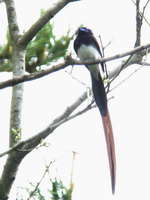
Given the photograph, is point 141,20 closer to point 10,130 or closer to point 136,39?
point 136,39

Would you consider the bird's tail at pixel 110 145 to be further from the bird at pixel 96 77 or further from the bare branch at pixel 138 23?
the bare branch at pixel 138 23

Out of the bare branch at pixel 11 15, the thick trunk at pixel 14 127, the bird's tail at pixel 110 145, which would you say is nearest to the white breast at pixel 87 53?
the bird's tail at pixel 110 145

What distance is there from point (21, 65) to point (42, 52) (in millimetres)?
242

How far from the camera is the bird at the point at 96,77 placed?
4.08m

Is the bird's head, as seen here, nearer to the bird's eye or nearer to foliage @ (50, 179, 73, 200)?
the bird's eye

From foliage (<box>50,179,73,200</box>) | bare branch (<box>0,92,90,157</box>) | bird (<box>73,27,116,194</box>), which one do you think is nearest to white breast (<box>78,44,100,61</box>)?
bird (<box>73,27,116,194</box>)

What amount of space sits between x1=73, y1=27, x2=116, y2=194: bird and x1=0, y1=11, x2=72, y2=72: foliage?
0.26m

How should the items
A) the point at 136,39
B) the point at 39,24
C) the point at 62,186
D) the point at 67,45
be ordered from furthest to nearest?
the point at 67,45 < the point at 136,39 < the point at 39,24 < the point at 62,186

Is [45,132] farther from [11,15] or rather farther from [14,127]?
[11,15]

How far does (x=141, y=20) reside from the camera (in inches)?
149

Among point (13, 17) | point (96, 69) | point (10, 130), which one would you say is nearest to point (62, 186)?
point (10, 130)

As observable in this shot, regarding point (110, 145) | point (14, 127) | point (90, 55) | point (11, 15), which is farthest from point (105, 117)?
point (11, 15)

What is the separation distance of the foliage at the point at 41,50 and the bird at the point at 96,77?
260 millimetres

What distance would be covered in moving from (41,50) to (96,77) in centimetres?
90
